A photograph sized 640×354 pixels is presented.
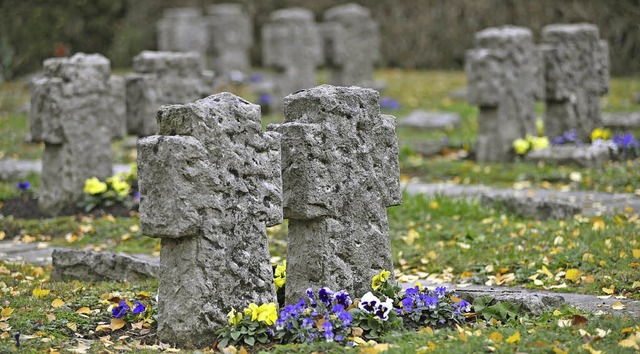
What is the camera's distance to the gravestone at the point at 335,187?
6031 millimetres

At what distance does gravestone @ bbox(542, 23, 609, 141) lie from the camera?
1362cm

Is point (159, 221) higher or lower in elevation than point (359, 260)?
higher

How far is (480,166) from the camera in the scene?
42.8 feet

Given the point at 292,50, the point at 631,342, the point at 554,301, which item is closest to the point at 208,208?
the point at 554,301

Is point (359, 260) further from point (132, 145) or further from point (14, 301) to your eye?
point (132, 145)

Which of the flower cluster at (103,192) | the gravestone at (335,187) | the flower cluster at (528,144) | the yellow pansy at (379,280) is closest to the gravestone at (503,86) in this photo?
the flower cluster at (528,144)

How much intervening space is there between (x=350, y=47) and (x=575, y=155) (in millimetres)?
8825

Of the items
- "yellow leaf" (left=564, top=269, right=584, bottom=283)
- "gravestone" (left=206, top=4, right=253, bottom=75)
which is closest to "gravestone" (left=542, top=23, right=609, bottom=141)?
"yellow leaf" (left=564, top=269, right=584, bottom=283)

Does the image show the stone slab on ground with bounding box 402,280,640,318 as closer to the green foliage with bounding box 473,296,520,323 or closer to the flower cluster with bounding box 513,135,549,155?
the green foliage with bounding box 473,296,520,323

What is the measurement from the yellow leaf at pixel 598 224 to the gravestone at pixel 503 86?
164 inches

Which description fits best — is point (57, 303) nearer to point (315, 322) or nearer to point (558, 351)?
point (315, 322)

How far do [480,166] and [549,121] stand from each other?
1.56m

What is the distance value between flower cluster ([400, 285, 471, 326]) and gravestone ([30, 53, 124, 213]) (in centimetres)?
534

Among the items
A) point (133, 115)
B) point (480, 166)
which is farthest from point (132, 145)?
point (480, 166)
